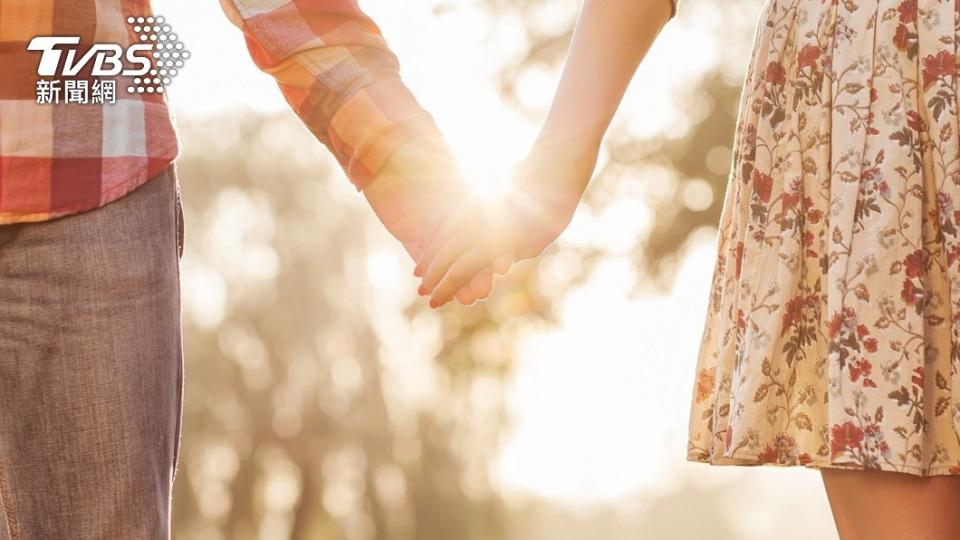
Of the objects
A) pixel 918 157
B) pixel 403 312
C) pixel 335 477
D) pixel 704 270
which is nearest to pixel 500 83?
pixel 704 270

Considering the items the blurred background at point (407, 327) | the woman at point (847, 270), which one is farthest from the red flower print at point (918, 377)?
the blurred background at point (407, 327)

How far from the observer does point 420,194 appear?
2.47 m

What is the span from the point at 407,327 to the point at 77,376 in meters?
13.3

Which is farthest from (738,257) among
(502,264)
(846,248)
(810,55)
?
(502,264)

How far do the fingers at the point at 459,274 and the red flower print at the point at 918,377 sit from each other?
815mm

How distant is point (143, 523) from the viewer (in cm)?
186

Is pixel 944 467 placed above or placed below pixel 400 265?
below

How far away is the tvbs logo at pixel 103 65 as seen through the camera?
1835 millimetres

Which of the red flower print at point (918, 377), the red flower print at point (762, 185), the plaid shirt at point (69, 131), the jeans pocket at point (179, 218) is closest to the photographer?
the plaid shirt at point (69, 131)

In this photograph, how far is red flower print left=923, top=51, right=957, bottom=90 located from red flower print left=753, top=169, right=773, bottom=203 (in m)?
0.30

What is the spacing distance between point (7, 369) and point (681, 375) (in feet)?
42.9

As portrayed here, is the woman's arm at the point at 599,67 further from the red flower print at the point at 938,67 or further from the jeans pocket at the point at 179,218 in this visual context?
the jeans pocket at the point at 179,218

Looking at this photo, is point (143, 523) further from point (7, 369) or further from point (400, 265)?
point (400, 265)

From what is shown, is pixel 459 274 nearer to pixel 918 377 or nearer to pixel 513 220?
pixel 513 220
